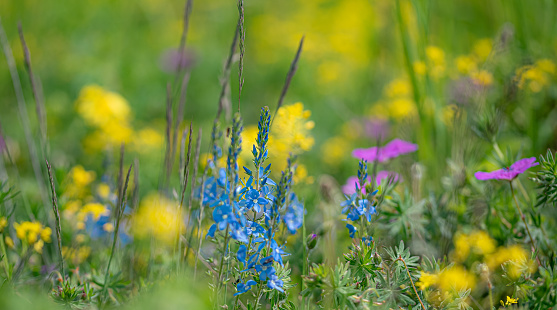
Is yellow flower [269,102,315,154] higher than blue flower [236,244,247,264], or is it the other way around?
yellow flower [269,102,315,154]

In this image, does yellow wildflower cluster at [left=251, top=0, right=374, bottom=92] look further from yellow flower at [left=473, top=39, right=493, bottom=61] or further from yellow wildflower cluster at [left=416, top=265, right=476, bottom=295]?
yellow wildflower cluster at [left=416, top=265, right=476, bottom=295]

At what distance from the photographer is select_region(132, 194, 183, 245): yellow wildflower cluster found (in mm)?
1573

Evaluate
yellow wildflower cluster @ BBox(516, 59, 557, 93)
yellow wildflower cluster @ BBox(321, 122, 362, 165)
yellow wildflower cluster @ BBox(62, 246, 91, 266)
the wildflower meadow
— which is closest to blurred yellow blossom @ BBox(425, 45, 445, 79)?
the wildflower meadow

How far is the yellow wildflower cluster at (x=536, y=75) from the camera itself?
7.06 feet

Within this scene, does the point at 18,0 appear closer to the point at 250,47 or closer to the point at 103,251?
the point at 250,47

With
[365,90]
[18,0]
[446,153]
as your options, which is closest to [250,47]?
[365,90]

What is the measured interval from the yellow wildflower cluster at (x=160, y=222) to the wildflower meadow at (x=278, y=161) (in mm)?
16

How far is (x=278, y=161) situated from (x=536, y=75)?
131 centimetres

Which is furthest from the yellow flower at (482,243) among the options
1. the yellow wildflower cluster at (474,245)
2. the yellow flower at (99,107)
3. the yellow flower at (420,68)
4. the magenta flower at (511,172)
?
the yellow flower at (99,107)

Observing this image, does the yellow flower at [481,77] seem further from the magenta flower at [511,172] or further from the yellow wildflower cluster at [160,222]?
the yellow wildflower cluster at [160,222]

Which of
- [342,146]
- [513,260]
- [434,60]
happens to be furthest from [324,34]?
[513,260]

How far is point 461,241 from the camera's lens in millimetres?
1642

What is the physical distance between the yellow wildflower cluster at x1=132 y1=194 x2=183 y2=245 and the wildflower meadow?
0.05 feet

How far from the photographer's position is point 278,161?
8.79 ft
